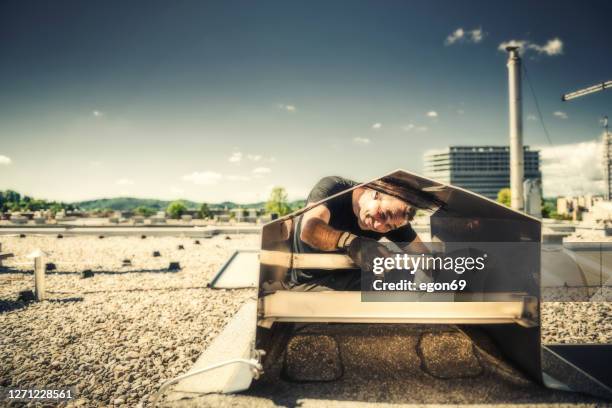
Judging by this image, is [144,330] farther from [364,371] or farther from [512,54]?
[512,54]

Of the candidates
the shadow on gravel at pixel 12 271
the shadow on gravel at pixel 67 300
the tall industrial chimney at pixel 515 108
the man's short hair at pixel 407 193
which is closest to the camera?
the man's short hair at pixel 407 193

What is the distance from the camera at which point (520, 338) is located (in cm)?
301

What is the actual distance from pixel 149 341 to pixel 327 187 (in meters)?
3.09

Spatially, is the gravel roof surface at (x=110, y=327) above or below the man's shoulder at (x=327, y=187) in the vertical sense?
below

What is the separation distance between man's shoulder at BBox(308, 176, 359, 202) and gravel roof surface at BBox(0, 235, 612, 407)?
69.7 inches

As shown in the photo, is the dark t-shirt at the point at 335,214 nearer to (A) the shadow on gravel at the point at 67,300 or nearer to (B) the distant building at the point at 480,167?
(A) the shadow on gravel at the point at 67,300

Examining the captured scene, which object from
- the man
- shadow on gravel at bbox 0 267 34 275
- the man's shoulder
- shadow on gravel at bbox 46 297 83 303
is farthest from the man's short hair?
shadow on gravel at bbox 0 267 34 275

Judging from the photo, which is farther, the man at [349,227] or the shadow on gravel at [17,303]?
the shadow on gravel at [17,303]

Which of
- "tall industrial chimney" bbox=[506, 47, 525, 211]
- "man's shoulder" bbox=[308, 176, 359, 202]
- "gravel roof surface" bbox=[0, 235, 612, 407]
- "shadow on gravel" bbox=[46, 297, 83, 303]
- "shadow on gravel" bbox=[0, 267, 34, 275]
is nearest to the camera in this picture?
"gravel roof surface" bbox=[0, 235, 612, 407]

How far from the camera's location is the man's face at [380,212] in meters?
3.47

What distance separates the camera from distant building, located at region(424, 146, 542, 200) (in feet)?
521

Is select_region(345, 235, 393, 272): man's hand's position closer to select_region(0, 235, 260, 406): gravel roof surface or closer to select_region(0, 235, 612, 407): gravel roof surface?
select_region(0, 235, 612, 407): gravel roof surface

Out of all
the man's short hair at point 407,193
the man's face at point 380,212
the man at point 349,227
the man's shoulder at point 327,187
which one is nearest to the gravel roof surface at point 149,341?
the man at point 349,227

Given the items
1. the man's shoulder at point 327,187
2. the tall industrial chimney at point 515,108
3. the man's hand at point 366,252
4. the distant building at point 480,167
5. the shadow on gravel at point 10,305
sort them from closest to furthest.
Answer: the man's hand at point 366,252 → the man's shoulder at point 327,187 → the shadow on gravel at point 10,305 → the tall industrial chimney at point 515,108 → the distant building at point 480,167
